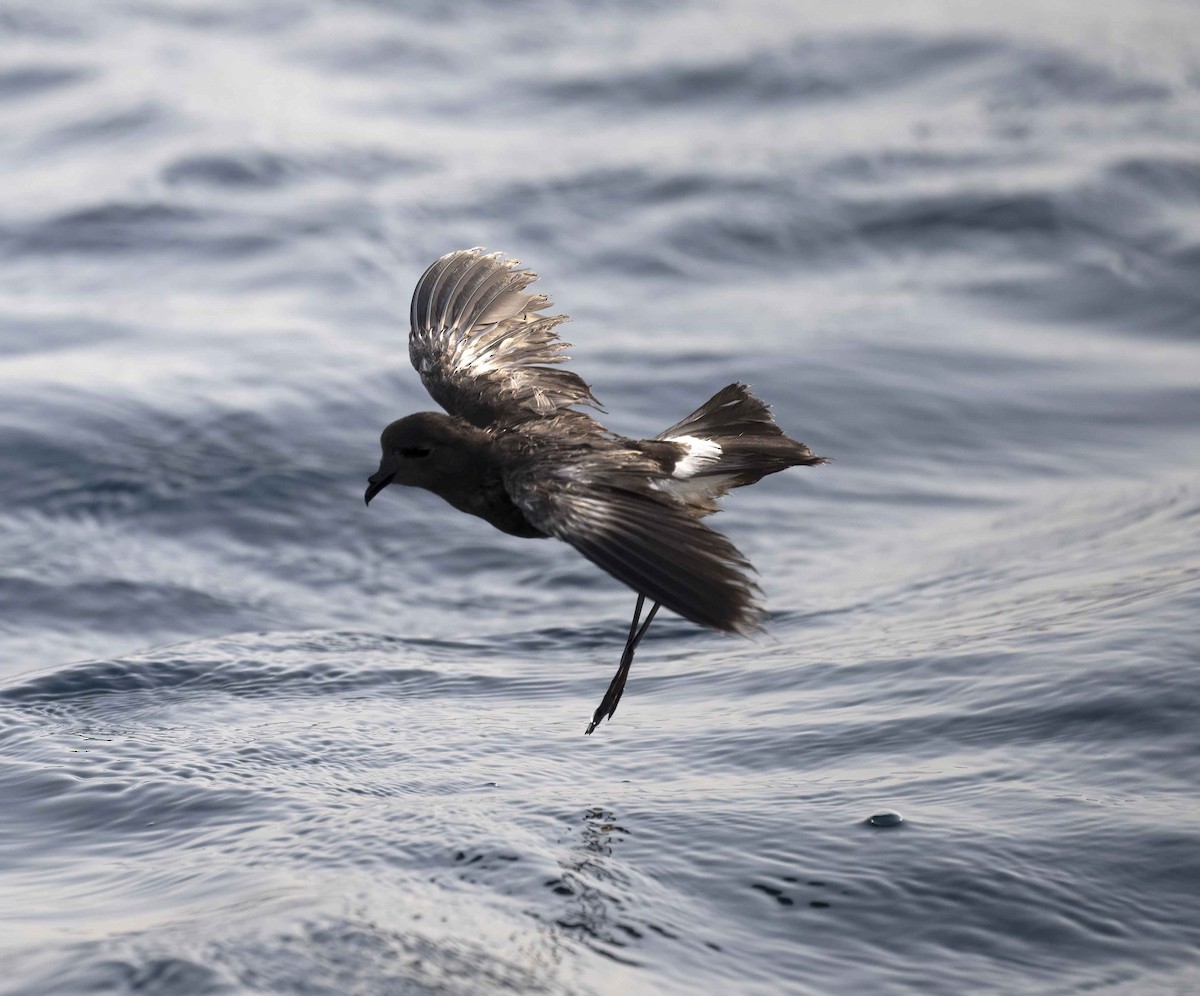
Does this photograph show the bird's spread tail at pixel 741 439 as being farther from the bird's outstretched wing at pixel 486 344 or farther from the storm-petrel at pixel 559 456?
the bird's outstretched wing at pixel 486 344

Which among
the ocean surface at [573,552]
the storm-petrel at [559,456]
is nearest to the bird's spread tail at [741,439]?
the storm-petrel at [559,456]

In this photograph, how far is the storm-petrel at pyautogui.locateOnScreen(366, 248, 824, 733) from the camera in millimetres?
4691

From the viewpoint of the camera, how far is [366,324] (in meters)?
12.9

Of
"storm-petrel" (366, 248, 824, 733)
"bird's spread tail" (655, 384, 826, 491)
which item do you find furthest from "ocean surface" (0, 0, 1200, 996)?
"bird's spread tail" (655, 384, 826, 491)

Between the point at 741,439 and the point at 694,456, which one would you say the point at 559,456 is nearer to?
the point at 694,456

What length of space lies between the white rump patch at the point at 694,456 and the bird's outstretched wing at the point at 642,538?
0.45 m

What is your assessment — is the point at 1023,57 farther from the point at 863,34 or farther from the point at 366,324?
the point at 366,324

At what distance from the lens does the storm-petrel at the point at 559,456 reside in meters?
4.69

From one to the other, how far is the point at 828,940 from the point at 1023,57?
1602 cm

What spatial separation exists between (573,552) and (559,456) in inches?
151

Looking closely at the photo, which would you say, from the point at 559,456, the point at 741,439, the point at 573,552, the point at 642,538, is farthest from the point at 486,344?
the point at 573,552

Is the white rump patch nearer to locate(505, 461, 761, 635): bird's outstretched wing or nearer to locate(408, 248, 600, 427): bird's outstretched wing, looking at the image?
locate(505, 461, 761, 635): bird's outstretched wing

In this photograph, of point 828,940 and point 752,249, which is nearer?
point 828,940

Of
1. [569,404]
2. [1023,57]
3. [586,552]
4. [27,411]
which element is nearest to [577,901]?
[586,552]
